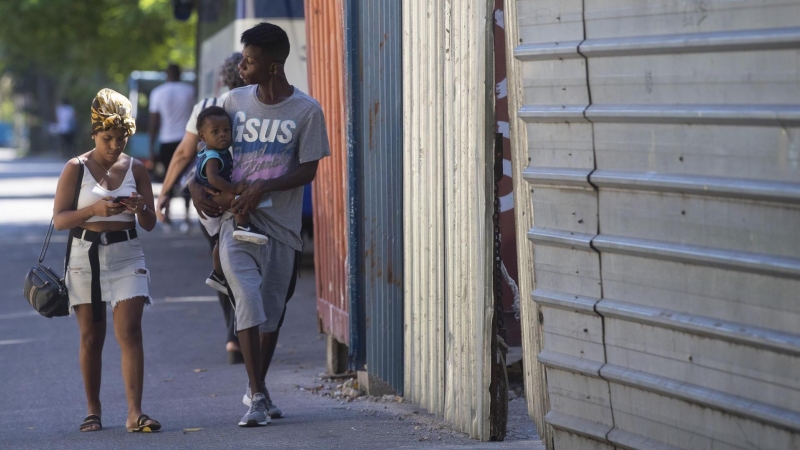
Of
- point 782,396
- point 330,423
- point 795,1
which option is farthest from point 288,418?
point 795,1

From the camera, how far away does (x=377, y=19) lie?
608 centimetres

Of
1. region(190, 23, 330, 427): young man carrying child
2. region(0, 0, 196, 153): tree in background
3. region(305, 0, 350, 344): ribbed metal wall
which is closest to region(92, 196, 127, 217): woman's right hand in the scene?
region(190, 23, 330, 427): young man carrying child

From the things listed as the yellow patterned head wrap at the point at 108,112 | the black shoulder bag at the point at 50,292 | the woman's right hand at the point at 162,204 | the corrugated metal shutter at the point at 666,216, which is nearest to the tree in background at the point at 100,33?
the woman's right hand at the point at 162,204

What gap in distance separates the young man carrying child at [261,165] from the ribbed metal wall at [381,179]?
351mm

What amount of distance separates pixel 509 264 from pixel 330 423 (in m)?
1.20

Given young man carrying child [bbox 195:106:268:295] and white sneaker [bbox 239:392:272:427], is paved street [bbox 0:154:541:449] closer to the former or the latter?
white sneaker [bbox 239:392:272:427]

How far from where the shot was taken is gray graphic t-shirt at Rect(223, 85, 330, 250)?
19.0 ft

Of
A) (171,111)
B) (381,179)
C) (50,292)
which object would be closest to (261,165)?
(381,179)

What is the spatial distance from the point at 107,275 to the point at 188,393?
4.85 ft

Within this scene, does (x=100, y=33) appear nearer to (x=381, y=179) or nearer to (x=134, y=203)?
(x=381, y=179)

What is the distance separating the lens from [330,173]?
6.98 metres

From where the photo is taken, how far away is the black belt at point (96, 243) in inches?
226

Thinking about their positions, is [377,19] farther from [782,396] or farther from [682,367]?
[782,396]

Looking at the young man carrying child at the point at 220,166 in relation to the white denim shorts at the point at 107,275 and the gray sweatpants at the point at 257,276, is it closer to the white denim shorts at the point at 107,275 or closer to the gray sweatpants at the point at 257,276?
the gray sweatpants at the point at 257,276
